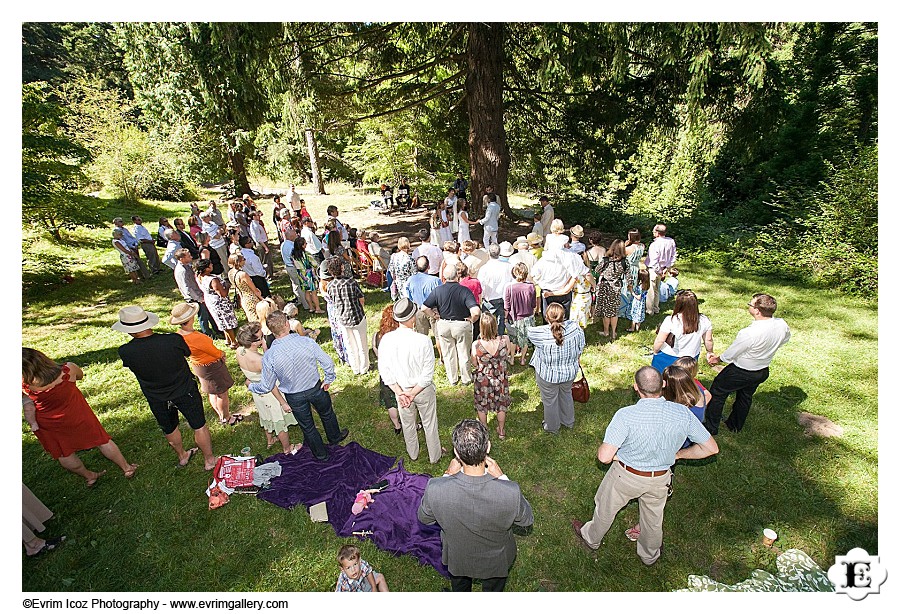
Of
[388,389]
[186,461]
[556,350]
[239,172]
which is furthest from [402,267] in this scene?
[239,172]

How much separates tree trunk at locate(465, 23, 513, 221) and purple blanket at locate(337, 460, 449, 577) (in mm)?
11585

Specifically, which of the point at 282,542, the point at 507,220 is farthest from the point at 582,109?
the point at 282,542

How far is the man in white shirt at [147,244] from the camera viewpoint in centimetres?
1202

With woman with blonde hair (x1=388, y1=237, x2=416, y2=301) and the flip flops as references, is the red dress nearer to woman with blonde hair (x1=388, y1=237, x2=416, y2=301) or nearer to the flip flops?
the flip flops

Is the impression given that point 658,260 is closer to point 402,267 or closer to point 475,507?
point 402,267

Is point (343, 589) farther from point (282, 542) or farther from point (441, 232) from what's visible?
point (441, 232)

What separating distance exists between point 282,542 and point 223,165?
2349cm

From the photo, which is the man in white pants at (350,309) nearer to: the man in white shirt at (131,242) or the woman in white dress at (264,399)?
the woman in white dress at (264,399)

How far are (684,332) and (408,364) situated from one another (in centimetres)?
316

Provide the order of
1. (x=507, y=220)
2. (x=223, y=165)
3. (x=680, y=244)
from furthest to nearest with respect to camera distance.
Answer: (x=223, y=165), (x=507, y=220), (x=680, y=244)

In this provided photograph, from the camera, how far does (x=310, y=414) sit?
5012mm

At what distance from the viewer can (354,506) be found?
4535 mm

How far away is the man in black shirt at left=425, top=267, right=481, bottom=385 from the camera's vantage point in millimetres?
5766

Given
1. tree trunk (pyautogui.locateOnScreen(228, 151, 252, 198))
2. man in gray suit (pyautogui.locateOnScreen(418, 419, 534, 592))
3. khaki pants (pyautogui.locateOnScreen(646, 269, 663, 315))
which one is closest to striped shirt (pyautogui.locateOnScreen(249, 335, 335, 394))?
man in gray suit (pyautogui.locateOnScreen(418, 419, 534, 592))
